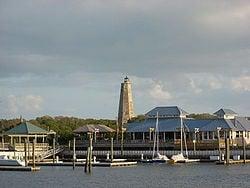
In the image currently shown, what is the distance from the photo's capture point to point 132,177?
6938cm

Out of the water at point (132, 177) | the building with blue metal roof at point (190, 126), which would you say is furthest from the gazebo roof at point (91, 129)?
the water at point (132, 177)

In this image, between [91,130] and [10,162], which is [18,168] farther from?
[91,130]

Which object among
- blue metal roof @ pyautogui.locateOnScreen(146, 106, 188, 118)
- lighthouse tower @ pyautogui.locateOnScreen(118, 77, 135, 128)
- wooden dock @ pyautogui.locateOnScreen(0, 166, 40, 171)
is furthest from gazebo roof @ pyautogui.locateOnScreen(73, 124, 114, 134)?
wooden dock @ pyautogui.locateOnScreen(0, 166, 40, 171)

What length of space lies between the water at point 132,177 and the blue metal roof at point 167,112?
1639 inches

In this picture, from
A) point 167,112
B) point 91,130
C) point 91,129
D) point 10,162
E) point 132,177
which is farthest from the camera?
point 167,112

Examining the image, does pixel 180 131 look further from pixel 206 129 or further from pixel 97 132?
pixel 97 132

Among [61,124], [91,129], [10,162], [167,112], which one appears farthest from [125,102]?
[10,162]

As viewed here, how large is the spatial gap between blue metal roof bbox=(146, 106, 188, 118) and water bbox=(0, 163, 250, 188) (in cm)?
4164

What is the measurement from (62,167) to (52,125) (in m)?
57.5

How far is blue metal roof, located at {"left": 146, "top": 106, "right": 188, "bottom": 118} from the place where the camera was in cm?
12688

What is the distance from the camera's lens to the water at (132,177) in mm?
61656

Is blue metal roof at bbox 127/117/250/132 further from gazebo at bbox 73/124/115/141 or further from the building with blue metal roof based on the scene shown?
gazebo at bbox 73/124/115/141

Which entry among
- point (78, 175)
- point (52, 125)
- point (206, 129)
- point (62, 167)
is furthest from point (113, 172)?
point (52, 125)

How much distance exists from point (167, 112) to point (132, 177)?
5947cm
